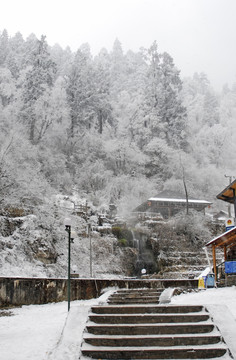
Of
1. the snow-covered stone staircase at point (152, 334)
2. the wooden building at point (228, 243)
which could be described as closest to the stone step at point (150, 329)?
the snow-covered stone staircase at point (152, 334)

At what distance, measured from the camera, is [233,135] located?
67.4 meters

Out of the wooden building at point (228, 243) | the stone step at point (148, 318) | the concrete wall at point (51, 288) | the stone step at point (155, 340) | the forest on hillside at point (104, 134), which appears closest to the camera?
the stone step at point (155, 340)

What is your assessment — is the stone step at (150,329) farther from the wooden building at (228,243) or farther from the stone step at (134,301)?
the wooden building at (228,243)

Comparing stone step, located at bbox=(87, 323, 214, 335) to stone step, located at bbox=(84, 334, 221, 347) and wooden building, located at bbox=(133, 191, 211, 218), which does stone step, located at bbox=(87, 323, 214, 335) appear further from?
wooden building, located at bbox=(133, 191, 211, 218)

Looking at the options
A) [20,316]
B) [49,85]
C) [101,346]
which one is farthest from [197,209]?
[101,346]

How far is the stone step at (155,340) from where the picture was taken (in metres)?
5.52

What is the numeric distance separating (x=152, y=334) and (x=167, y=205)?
3572cm

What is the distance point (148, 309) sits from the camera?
6770 mm

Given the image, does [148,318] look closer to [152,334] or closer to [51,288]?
[152,334]

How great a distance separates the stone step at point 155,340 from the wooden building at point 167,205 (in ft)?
111

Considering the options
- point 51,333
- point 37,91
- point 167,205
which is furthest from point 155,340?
point 37,91

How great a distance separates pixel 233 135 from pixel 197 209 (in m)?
30.5

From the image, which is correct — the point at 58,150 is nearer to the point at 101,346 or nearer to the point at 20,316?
the point at 20,316

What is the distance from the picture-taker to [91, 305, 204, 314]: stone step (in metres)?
6.69
